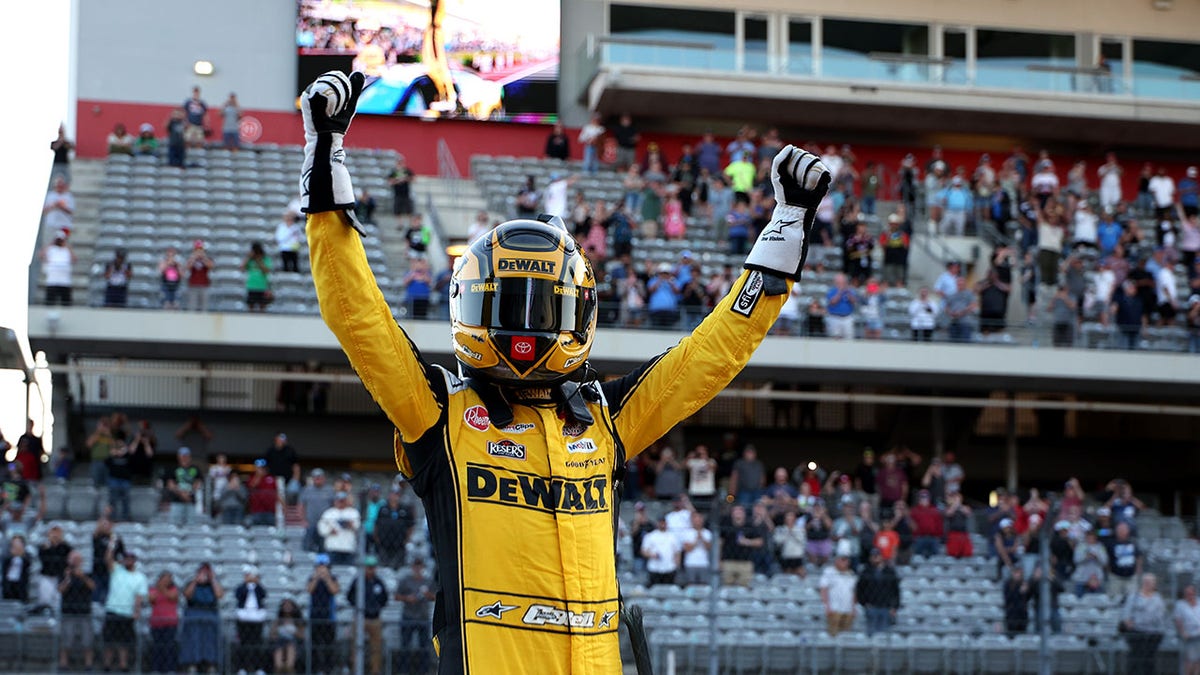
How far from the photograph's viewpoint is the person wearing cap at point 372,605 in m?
12.4

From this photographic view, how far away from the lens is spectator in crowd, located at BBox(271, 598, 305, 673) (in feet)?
41.3

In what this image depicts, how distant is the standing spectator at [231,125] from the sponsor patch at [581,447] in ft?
63.7

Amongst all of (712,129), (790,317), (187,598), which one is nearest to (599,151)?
(712,129)

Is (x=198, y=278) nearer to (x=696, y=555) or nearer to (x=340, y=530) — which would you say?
(x=340, y=530)

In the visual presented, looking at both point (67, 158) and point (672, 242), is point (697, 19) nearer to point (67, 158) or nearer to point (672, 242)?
point (672, 242)

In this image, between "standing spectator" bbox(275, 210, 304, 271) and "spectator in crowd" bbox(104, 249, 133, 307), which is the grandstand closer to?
"spectator in crowd" bbox(104, 249, 133, 307)

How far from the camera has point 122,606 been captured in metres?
12.6

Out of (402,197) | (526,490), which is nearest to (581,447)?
(526,490)

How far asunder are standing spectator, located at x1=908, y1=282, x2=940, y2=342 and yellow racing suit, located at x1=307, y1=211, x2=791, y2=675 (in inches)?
632

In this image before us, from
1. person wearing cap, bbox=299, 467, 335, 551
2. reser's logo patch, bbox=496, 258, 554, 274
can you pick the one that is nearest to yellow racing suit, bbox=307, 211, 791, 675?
reser's logo patch, bbox=496, 258, 554, 274

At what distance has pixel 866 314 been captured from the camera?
65.4ft

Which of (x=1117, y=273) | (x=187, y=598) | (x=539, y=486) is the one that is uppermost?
(x=1117, y=273)

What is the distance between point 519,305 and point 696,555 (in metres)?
9.65

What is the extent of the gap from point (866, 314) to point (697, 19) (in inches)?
322
